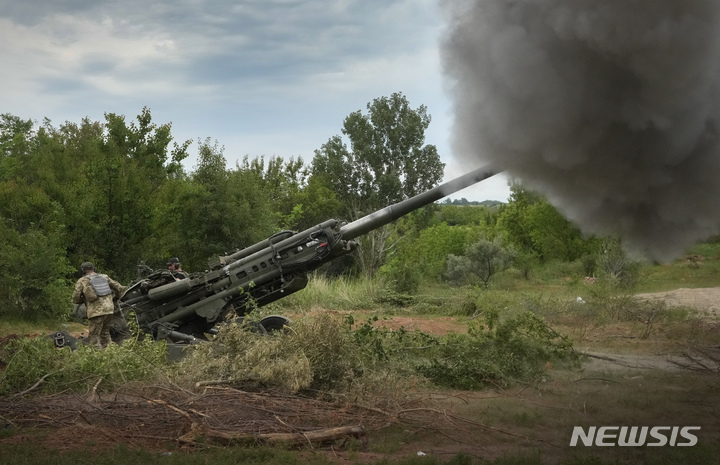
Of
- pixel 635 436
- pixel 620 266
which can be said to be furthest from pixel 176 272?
pixel 620 266

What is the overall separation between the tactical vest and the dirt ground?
3.03 m

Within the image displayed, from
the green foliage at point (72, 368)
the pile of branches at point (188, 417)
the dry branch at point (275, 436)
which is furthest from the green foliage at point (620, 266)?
the dry branch at point (275, 436)

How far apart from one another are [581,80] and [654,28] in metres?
0.97

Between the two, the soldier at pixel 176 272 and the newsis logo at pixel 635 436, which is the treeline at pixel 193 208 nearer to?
the soldier at pixel 176 272

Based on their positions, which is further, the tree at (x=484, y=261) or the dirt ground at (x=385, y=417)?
the tree at (x=484, y=261)

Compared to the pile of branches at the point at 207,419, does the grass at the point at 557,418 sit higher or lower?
lower

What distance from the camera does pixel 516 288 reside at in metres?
31.2

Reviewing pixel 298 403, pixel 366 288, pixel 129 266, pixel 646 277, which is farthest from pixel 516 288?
pixel 298 403

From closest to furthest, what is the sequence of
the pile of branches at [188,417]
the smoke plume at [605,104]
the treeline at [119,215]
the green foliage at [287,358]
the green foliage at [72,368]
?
the pile of branches at [188,417]
the smoke plume at [605,104]
the green foliage at [287,358]
the green foliage at [72,368]
the treeline at [119,215]

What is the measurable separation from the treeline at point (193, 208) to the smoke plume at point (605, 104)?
1.39 meters

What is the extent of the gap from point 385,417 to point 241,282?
474 centimetres

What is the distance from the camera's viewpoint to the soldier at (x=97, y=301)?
11.8 metres

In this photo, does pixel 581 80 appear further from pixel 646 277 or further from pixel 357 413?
pixel 646 277

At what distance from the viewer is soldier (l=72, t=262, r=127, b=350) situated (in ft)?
38.6
